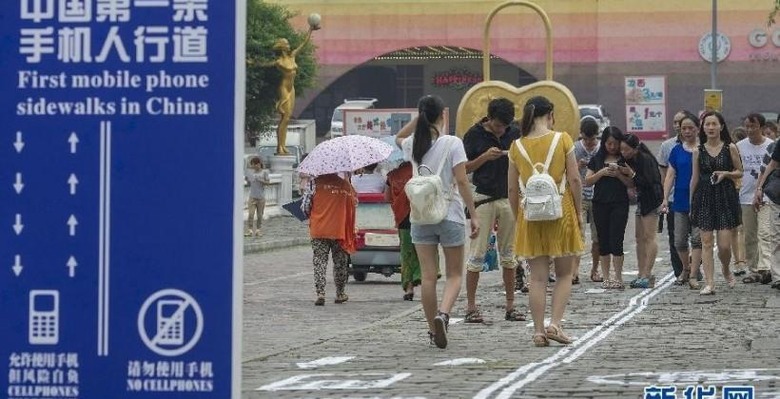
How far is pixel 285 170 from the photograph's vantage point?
48.9 m

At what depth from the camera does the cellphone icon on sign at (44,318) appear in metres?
5.68

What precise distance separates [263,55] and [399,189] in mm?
46987

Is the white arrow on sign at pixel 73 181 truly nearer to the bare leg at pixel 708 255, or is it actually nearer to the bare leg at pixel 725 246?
the bare leg at pixel 708 255

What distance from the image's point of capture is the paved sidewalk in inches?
1310

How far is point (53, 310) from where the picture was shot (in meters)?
5.69

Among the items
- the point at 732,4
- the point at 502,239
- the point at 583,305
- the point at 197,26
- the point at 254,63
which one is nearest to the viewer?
the point at 197,26

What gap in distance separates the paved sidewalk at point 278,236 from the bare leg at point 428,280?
62.2 feet

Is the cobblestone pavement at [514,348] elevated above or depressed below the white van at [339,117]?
below

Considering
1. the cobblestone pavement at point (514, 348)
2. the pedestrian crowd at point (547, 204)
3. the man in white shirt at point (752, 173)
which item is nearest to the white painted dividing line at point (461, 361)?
the cobblestone pavement at point (514, 348)

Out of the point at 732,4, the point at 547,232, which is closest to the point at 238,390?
the point at 547,232

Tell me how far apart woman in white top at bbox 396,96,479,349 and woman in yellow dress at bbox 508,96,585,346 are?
0.39m

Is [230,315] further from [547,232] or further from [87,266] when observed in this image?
[547,232]

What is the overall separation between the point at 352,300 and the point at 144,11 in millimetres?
13503

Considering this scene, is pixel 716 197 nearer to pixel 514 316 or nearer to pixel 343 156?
pixel 343 156
